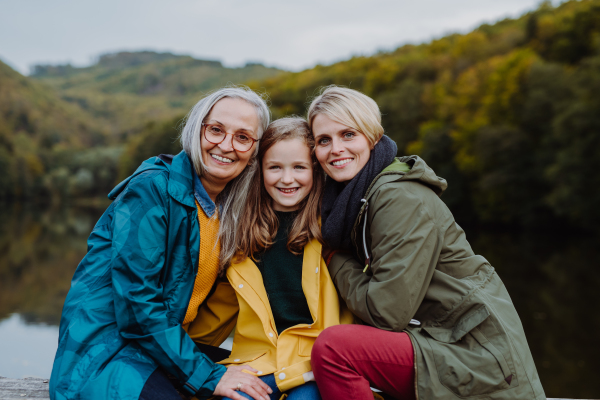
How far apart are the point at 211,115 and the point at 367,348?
60.6 inches

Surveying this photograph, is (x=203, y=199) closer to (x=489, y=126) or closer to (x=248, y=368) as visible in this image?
(x=248, y=368)

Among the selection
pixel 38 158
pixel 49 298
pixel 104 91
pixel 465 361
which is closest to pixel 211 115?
pixel 465 361

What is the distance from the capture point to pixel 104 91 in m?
162

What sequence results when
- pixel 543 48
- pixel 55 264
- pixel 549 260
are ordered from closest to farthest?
pixel 55 264 → pixel 549 260 → pixel 543 48

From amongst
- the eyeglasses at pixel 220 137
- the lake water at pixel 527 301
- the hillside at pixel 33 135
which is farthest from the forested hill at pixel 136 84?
the eyeglasses at pixel 220 137

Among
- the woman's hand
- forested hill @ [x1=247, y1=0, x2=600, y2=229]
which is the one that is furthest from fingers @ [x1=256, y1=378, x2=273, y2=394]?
forested hill @ [x1=247, y1=0, x2=600, y2=229]

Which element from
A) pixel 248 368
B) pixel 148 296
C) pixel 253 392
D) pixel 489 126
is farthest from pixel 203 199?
pixel 489 126

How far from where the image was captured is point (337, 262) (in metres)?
2.54

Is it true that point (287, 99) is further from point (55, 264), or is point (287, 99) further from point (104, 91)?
point (104, 91)

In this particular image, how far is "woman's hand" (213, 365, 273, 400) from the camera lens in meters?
Answer: 2.16

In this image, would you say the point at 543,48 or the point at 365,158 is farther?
the point at 543,48

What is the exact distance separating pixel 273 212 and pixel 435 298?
110 centimetres

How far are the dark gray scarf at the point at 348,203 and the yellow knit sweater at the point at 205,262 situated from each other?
61 centimetres

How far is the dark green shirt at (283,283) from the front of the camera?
2568 millimetres
